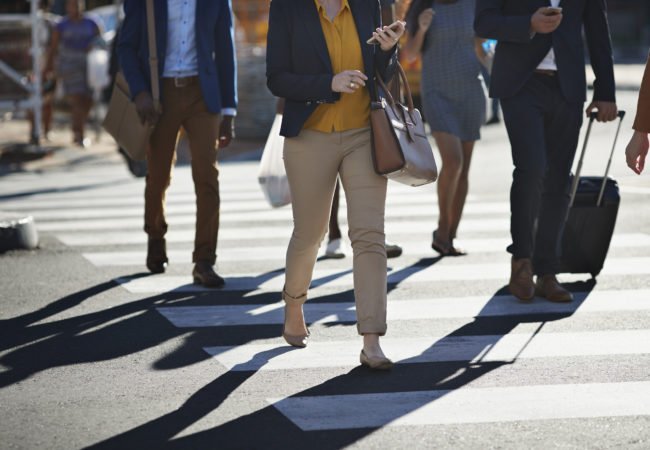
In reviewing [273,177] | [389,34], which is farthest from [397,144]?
[273,177]

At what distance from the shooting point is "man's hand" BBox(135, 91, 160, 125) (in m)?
8.04

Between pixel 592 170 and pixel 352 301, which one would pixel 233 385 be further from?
pixel 592 170

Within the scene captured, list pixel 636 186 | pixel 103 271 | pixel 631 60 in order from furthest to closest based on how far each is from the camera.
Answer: pixel 631 60, pixel 636 186, pixel 103 271

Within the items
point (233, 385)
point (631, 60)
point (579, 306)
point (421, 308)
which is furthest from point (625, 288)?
point (631, 60)

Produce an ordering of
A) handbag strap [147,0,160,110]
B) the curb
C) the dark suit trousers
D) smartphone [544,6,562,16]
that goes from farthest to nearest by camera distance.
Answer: the curb
handbag strap [147,0,160,110]
the dark suit trousers
smartphone [544,6,562,16]

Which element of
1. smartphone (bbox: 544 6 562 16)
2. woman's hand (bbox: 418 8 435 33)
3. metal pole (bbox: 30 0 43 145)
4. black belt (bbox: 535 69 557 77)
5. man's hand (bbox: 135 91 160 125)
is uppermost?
smartphone (bbox: 544 6 562 16)

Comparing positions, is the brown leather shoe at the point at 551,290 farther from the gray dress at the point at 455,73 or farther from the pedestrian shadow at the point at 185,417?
the pedestrian shadow at the point at 185,417

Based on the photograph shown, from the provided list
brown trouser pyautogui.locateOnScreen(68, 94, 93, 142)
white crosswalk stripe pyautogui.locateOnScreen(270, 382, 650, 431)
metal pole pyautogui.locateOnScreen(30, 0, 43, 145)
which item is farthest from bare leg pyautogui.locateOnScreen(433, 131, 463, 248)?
brown trouser pyautogui.locateOnScreen(68, 94, 93, 142)

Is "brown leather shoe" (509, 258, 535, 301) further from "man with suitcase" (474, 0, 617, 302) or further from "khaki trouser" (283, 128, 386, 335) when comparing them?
"khaki trouser" (283, 128, 386, 335)

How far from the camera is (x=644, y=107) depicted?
5.75 m

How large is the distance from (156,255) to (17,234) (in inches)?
58.5

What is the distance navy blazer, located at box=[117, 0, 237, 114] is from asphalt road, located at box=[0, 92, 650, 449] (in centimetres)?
116

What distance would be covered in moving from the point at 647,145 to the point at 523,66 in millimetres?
1633

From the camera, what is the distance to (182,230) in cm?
1092
